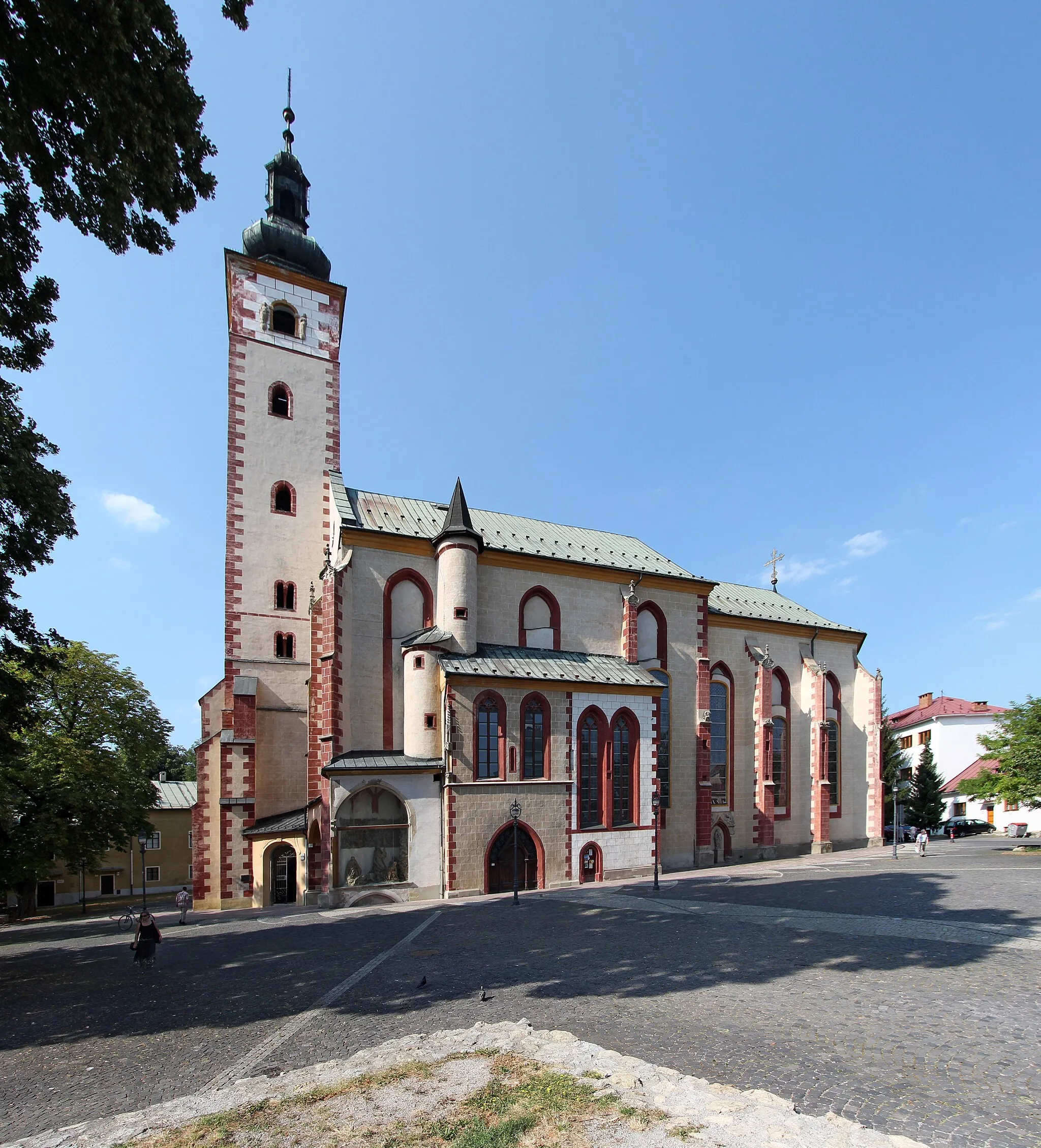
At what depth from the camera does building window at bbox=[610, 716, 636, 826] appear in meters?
27.1

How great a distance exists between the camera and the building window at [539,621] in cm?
2934

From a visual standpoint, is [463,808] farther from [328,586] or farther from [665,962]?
[665,962]

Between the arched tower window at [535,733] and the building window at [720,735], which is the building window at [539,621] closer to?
the arched tower window at [535,733]

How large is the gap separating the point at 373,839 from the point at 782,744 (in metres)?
22.1

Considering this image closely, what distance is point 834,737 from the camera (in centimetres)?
3828

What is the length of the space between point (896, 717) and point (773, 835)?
46.7 meters

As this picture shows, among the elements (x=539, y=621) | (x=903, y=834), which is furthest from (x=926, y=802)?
(x=539, y=621)

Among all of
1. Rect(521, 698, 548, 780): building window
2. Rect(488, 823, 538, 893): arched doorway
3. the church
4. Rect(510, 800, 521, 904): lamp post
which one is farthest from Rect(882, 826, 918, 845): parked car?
Rect(510, 800, 521, 904): lamp post

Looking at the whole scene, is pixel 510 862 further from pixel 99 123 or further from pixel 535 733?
pixel 99 123

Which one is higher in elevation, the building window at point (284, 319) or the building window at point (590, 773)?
the building window at point (284, 319)

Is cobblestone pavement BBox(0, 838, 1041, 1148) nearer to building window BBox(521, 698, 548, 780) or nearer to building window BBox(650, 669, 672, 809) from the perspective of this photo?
building window BBox(521, 698, 548, 780)

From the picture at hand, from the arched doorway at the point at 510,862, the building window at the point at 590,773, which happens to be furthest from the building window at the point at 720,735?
the arched doorway at the point at 510,862

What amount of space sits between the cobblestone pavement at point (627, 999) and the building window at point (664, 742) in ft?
33.7

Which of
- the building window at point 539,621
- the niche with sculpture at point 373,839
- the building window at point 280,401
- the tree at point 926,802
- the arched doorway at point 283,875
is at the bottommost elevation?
the tree at point 926,802
